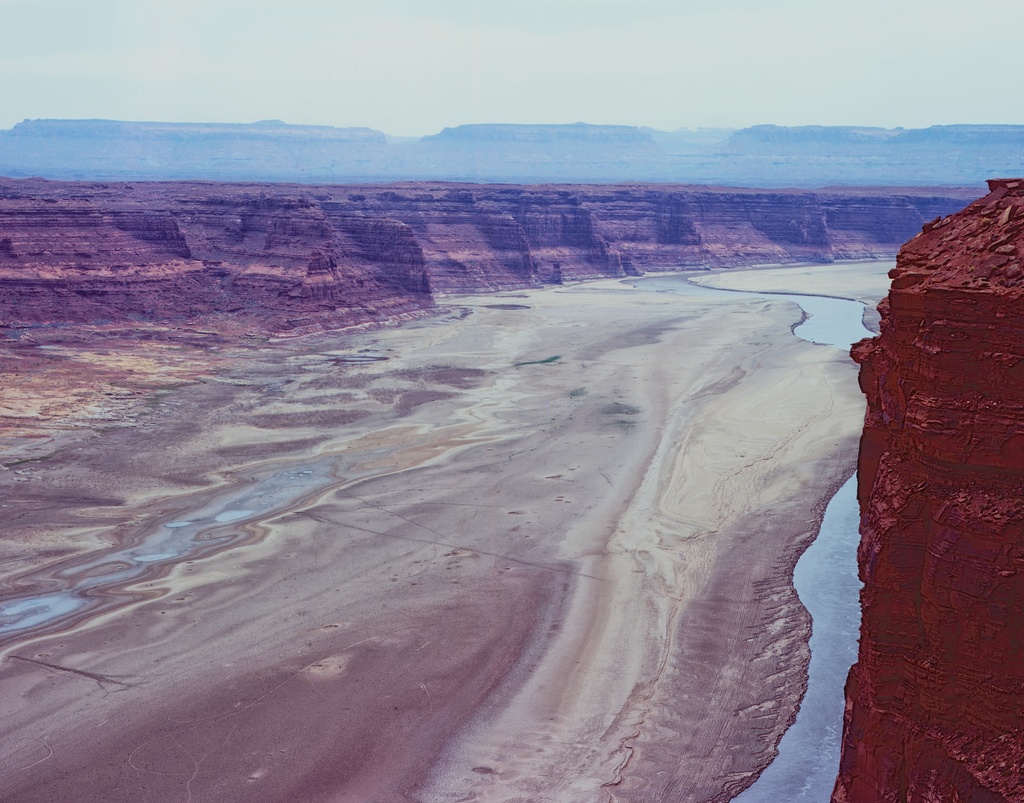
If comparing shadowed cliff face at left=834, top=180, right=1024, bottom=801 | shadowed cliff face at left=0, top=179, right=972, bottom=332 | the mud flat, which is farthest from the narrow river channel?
shadowed cliff face at left=0, top=179, right=972, bottom=332

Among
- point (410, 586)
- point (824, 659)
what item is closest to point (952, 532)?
point (824, 659)

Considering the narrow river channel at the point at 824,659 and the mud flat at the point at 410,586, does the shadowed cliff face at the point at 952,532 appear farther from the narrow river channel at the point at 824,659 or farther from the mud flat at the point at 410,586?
the mud flat at the point at 410,586

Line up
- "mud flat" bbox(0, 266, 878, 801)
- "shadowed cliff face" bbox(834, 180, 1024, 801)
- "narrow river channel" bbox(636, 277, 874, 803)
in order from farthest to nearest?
"mud flat" bbox(0, 266, 878, 801) → "narrow river channel" bbox(636, 277, 874, 803) → "shadowed cliff face" bbox(834, 180, 1024, 801)

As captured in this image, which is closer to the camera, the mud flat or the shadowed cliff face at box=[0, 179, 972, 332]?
the mud flat

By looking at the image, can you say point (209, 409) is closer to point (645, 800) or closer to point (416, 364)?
point (416, 364)

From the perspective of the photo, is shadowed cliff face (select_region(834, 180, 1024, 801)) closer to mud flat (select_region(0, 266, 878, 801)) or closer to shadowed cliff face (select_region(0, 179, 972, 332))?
mud flat (select_region(0, 266, 878, 801))

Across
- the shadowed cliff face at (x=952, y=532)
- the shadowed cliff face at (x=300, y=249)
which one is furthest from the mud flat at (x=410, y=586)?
the shadowed cliff face at (x=300, y=249)

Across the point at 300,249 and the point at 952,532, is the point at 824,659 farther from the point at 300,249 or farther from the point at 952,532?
the point at 300,249
